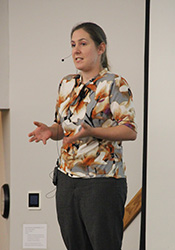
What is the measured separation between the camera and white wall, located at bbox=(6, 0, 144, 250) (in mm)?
1801

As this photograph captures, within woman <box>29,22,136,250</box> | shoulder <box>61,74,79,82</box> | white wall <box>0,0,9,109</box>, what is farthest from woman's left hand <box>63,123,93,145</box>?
white wall <box>0,0,9,109</box>

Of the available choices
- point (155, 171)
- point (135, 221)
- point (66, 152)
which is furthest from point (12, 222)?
point (155, 171)

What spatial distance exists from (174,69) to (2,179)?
2.85 feet

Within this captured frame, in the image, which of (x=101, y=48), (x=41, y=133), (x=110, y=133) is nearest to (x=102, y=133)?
(x=110, y=133)

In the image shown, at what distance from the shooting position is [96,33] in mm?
1769

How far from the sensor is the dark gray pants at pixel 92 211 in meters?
1.67

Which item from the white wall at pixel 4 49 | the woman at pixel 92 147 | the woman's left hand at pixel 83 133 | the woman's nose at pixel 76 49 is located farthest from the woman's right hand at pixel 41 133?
the woman's nose at pixel 76 49

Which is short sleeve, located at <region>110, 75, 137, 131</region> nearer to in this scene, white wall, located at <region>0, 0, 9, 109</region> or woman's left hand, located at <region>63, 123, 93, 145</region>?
woman's left hand, located at <region>63, 123, 93, 145</region>

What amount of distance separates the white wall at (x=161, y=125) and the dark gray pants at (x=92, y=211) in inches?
7.5

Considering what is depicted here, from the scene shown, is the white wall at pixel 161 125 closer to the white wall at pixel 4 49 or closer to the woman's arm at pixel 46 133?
the woman's arm at pixel 46 133

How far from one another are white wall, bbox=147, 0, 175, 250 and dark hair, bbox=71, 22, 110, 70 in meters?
0.21

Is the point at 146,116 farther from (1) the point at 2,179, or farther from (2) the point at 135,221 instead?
(1) the point at 2,179

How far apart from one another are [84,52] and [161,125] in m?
0.46

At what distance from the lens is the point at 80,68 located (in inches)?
69.2
